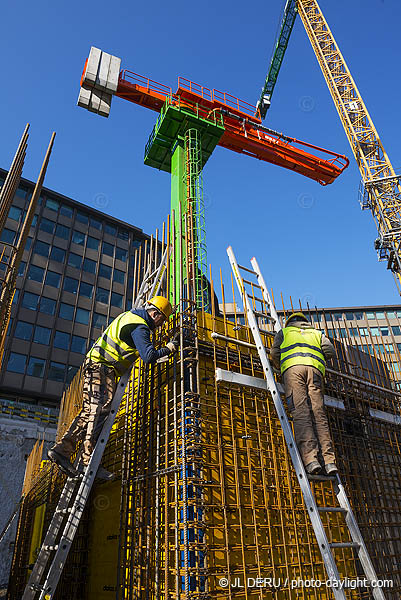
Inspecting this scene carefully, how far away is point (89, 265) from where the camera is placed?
37.7 meters

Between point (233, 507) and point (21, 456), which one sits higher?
point (21, 456)

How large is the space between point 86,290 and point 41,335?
6155mm

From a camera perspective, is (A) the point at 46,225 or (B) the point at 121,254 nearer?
(A) the point at 46,225

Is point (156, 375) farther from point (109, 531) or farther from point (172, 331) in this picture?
point (109, 531)

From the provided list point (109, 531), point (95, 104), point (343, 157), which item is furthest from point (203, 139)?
point (109, 531)

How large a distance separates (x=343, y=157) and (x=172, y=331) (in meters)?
15.5

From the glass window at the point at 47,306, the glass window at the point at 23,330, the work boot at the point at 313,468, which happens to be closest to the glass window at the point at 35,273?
the glass window at the point at 47,306

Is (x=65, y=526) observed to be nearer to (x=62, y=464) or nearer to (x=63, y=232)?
(x=62, y=464)

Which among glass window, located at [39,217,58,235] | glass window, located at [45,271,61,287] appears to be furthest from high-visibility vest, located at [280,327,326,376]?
glass window, located at [39,217,58,235]

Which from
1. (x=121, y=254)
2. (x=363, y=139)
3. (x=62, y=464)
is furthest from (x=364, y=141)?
(x=62, y=464)

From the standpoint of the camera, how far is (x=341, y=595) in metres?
3.28

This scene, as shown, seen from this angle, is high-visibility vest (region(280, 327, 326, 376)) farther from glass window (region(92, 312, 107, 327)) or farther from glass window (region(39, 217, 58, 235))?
glass window (region(39, 217, 58, 235))

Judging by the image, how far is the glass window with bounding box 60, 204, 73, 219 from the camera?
125ft

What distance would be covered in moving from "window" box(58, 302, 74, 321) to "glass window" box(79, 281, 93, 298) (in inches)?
74.2
